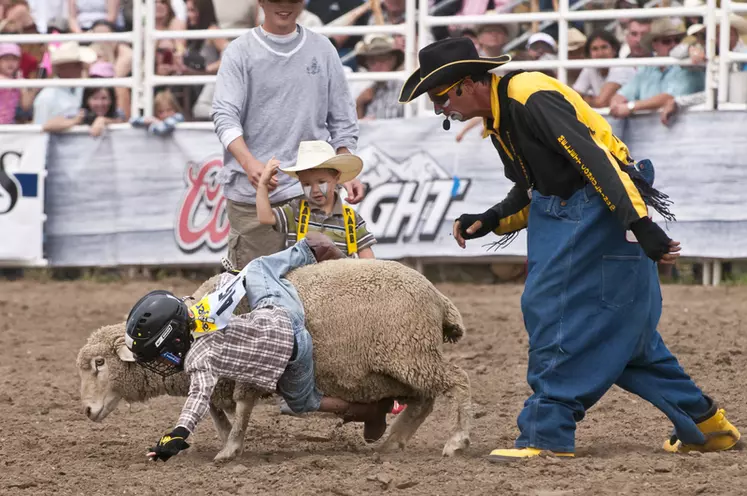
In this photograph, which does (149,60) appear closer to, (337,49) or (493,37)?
(337,49)

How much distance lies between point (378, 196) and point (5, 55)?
12.7 feet

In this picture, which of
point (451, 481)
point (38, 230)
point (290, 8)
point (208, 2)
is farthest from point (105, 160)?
point (451, 481)

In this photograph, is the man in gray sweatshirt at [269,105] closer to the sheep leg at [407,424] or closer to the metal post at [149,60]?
the sheep leg at [407,424]

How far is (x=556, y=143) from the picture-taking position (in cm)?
463

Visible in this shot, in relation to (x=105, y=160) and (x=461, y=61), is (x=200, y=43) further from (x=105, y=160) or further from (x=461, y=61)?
(x=461, y=61)

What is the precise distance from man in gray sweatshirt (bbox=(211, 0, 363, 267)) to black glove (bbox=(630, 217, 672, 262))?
1793mm

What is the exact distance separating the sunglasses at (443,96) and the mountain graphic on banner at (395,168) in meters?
5.63

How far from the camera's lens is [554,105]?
15.3ft

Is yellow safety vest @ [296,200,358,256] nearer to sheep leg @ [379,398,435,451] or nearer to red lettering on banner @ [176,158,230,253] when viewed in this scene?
sheep leg @ [379,398,435,451]

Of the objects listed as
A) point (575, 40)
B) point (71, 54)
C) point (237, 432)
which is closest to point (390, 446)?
point (237, 432)

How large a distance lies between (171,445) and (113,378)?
27.7 inches

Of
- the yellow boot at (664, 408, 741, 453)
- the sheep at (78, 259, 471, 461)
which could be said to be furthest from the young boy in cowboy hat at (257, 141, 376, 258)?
the yellow boot at (664, 408, 741, 453)

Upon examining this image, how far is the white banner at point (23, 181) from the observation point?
11242 mm

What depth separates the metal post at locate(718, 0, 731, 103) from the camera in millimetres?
9922
